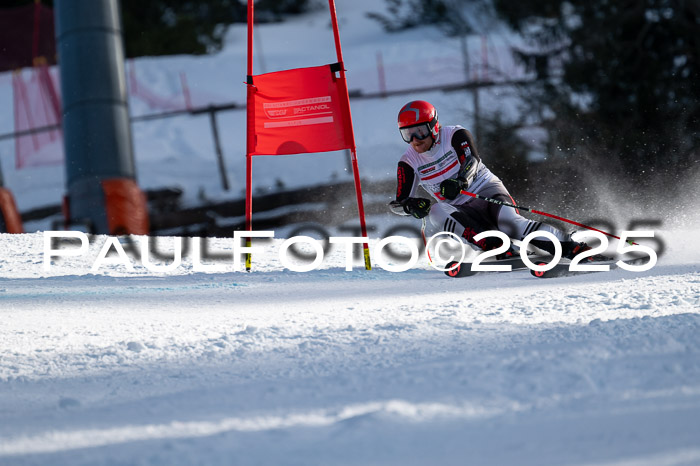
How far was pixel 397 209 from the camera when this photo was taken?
19.6 ft

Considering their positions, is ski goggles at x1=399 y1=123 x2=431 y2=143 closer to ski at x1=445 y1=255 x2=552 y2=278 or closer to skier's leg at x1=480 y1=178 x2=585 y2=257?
skier's leg at x1=480 y1=178 x2=585 y2=257

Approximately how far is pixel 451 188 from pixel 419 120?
0.57 meters

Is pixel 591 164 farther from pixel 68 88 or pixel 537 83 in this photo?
pixel 68 88

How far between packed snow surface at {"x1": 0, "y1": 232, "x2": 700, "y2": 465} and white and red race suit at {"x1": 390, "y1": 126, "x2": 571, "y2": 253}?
111cm

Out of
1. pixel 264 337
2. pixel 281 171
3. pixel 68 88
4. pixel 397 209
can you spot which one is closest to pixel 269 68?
pixel 281 171

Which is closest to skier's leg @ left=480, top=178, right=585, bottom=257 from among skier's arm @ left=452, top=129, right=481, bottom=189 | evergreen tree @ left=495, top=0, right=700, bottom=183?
skier's arm @ left=452, top=129, right=481, bottom=189

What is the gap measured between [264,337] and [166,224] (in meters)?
10.1

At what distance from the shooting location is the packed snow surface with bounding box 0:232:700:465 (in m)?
2.20

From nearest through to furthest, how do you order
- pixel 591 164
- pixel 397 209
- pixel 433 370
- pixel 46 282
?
pixel 433 370, pixel 46 282, pixel 397 209, pixel 591 164

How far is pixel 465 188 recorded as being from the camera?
577 centimetres

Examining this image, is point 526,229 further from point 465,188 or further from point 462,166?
point 462,166

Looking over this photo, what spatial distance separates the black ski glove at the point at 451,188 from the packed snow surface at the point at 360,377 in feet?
3.68

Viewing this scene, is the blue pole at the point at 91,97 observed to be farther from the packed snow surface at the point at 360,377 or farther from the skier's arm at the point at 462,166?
the skier's arm at the point at 462,166

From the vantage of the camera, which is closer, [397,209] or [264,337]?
[264,337]
